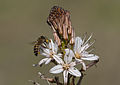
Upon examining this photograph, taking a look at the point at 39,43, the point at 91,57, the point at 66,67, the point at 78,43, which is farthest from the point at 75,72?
the point at 39,43

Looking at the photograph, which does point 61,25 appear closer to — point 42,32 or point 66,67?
point 66,67

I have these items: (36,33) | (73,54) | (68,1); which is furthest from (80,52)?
(68,1)

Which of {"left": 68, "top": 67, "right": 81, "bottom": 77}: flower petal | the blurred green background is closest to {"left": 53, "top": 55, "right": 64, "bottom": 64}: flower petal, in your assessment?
{"left": 68, "top": 67, "right": 81, "bottom": 77}: flower petal

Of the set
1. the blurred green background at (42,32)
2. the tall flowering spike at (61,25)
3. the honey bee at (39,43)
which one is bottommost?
the blurred green background at (42,32)

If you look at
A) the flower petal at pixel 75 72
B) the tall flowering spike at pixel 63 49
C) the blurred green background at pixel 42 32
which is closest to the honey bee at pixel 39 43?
the tall flowering spike at pixel 63 49

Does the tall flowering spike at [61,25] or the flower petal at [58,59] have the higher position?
the tall flowering spike at [61,25]

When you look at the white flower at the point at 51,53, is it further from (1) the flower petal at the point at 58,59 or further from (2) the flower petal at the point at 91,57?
(2) the flower petal at the point at 91,57
